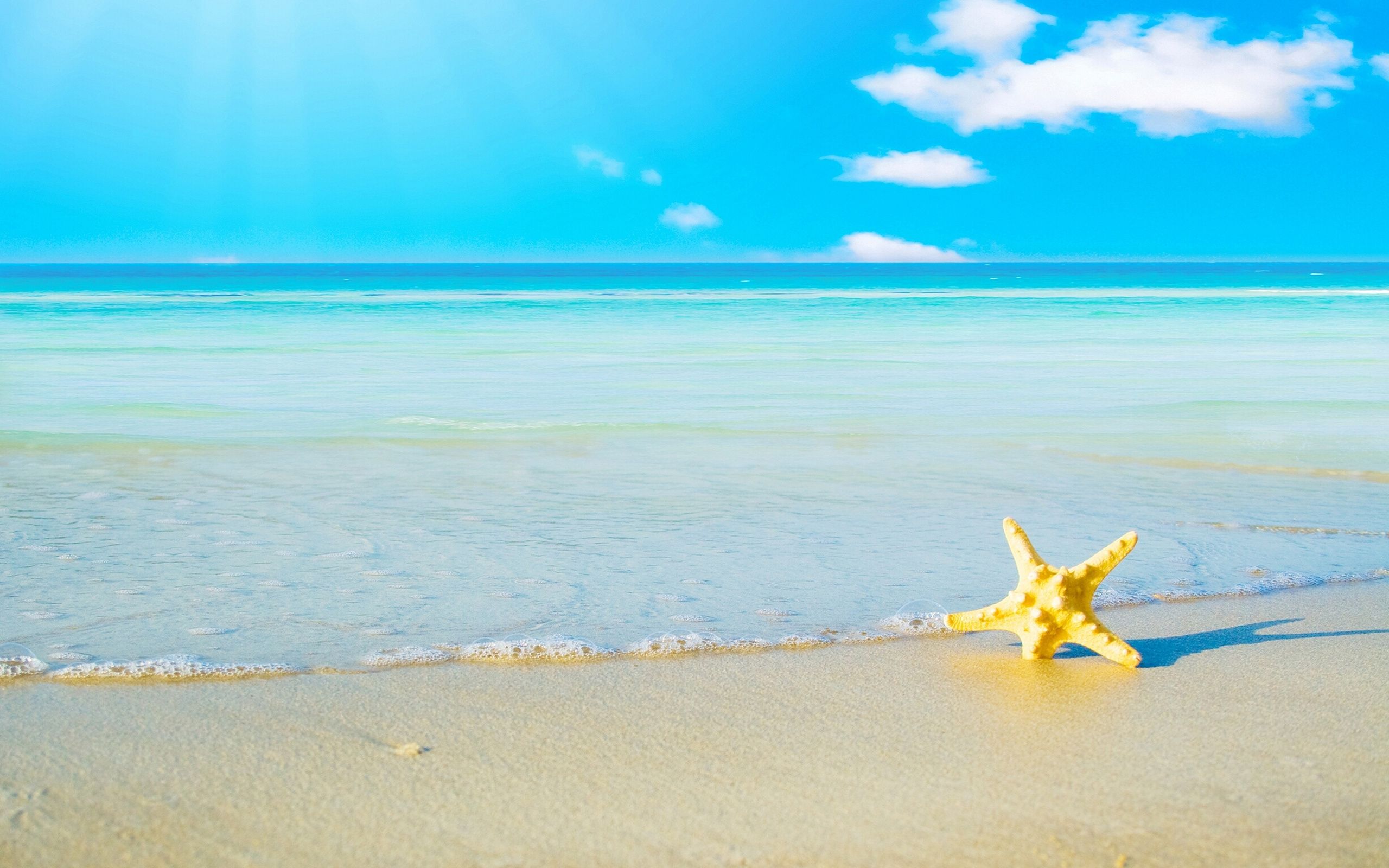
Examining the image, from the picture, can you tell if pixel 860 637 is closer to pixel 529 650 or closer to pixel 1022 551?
pixel 1022 551

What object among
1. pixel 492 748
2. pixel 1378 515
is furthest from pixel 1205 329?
pixel 492 748

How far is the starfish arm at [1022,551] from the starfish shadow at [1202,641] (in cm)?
37

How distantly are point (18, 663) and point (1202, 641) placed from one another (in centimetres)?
392

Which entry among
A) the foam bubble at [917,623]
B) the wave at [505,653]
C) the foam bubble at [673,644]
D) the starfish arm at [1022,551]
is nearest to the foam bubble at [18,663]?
the wave at [505,653]

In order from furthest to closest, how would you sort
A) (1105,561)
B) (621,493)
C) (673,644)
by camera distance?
(621,493) → (673,644) → (1105,561)

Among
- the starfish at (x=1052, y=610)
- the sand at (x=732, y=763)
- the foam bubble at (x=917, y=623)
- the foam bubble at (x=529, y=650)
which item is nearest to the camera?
the sand at (x=732, y=763)

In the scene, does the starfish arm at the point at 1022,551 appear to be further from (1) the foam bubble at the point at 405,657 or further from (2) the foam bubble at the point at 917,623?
(1) the foam bubble at the point at 405,657

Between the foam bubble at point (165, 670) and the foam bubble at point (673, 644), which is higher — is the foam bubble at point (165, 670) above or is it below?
below

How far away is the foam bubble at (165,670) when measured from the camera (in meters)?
3.42

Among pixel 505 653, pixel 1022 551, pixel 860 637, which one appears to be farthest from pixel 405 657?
pixel 1022 551

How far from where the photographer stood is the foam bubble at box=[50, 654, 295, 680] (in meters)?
3.42

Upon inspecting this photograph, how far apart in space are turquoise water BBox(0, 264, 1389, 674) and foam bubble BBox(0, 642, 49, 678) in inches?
1.4

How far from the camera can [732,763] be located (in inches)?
113

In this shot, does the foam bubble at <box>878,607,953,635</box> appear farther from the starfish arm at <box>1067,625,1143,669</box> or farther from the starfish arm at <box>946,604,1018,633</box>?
the starfish arm at <box>1067,625,1143,669</box>
